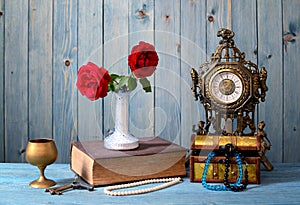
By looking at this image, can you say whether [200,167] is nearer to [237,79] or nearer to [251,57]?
[237,79]

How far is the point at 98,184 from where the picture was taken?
1177 millimetres

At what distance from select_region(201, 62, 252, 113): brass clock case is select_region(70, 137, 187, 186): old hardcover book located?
20 cm

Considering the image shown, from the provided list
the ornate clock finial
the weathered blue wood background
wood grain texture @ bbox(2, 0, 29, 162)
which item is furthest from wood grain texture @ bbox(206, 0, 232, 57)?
wood grain texture @ bbox(2, 0, 29, 162)

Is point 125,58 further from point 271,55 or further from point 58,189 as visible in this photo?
point 58,189

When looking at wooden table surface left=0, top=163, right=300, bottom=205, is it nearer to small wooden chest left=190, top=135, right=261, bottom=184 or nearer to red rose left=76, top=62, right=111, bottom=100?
small wooden chest left=190, top=135, right=261, bottom=184

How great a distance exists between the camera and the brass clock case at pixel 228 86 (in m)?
1.29

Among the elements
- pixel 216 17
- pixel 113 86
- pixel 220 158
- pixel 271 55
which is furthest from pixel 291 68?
pixel 113 86

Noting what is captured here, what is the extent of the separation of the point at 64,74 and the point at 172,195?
2.80 ft

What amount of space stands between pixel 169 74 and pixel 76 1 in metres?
0.51

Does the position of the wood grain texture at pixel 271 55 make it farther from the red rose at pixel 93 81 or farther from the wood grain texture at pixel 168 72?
the red rose at pixel 93 81

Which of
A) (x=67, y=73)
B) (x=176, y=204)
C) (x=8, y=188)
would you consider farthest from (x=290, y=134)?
(x=8, y=188)

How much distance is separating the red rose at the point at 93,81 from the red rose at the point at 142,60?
0.09m

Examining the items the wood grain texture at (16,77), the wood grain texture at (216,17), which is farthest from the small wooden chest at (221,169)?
the wood grain texture at (16,77)

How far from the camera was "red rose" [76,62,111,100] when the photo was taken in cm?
117
